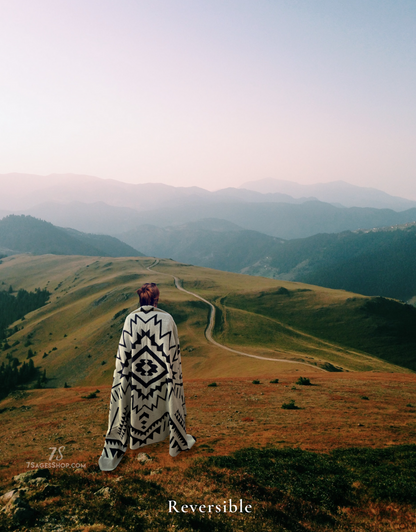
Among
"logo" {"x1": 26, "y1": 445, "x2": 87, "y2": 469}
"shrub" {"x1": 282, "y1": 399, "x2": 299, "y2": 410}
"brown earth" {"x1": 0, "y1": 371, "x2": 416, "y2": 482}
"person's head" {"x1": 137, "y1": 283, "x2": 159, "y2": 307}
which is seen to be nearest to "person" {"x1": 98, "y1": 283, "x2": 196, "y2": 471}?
"person's head" {"x1": 137, "y1": 283, "x2": 159, "y2": 307}

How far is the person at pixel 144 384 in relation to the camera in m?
10.9

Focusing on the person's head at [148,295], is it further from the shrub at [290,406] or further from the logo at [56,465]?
the shrub at [290,406]

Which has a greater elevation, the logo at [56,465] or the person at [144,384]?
the person at [144,384]

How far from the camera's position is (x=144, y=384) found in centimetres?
1105

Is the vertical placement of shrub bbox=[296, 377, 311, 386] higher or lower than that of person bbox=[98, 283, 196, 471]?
lower

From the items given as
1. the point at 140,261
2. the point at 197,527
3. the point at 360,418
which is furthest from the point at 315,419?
the point at 140,261

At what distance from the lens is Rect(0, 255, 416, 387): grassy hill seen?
5862cm

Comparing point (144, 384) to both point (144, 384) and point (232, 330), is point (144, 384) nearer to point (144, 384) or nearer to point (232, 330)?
point (144, 384)

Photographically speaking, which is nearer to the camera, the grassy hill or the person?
the person

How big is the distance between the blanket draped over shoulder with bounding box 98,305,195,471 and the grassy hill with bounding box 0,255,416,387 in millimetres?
31868

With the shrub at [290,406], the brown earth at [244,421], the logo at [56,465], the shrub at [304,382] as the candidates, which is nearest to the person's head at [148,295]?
the brown earth at [244,421]

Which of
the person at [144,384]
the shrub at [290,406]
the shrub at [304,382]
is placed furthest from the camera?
the shrub at [304,382]

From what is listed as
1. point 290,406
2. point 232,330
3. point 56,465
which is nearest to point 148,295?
point 56,465

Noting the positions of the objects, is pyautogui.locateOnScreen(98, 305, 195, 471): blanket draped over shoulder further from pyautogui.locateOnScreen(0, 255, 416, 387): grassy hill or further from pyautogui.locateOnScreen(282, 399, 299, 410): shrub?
pyautogui.locateOnScreen(0, 255, 416, 387): grassy hill
